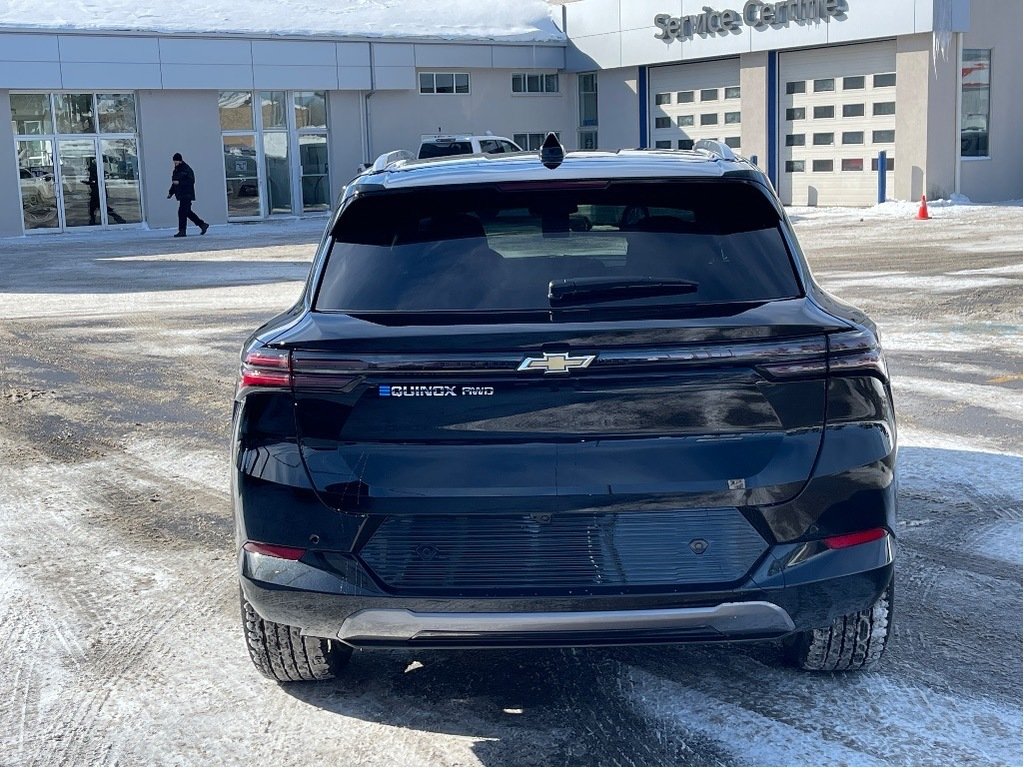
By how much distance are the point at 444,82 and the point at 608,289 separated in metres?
34.0

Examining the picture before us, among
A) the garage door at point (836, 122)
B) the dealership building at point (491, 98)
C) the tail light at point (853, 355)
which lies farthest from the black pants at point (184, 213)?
the tail light at point (853, 355)

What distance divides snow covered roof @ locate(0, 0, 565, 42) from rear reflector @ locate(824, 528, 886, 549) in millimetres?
29870

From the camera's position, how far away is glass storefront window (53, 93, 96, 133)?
30766 millimetres

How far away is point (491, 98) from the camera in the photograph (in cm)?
3722

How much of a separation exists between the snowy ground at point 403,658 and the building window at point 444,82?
27.5 m

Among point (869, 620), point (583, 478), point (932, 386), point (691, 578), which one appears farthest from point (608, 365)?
point (932, 386)

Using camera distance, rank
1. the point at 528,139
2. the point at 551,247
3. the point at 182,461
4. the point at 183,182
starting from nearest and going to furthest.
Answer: the point at 551,247 < the point at 182,461 < the point at 183,182 < the point at 528,139

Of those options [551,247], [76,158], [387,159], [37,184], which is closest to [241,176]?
[76,158]

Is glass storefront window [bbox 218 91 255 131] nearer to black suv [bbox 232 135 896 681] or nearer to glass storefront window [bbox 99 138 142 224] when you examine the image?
glass storefront window [bbox 99 138 142 224]

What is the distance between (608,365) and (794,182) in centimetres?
2990

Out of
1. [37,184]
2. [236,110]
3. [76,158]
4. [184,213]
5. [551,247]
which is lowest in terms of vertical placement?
[184,213]

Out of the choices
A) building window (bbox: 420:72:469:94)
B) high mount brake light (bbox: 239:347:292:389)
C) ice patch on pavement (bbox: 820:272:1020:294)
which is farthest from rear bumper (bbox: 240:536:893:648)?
building window (bbox: 420:72:469:94)

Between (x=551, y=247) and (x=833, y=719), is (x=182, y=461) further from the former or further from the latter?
(x=833, y=719)

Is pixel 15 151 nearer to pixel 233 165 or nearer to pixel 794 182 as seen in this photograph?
pixel 233 165
